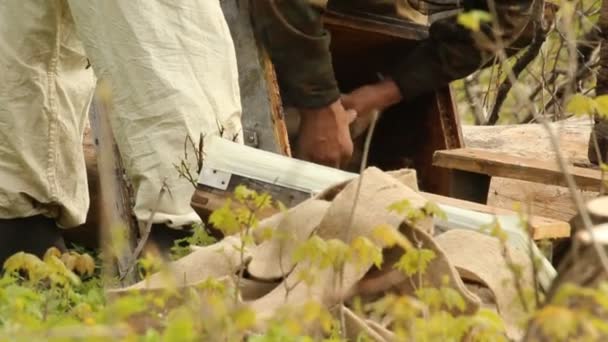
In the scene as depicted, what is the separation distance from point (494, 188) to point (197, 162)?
6.42 ft

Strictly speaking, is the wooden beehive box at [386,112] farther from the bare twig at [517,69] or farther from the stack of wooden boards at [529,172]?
the bare twig at [517,69]

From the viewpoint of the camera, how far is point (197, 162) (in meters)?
4.42

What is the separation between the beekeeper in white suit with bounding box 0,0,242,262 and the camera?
4352mm

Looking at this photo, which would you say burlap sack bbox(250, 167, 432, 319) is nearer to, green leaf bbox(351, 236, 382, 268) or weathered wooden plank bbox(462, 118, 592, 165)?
green leaf bbox(351, 236, 382, 268)

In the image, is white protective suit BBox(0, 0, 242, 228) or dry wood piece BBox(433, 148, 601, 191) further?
dry wood piece BBox(433, 148, 601, 191)

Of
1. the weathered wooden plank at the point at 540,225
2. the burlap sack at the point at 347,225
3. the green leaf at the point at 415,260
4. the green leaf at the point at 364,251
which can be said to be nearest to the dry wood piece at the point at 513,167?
the weathered wooden plank at the point at 540,225

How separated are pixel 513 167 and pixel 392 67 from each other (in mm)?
1369

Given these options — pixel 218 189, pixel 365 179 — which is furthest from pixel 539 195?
pixel 365 179

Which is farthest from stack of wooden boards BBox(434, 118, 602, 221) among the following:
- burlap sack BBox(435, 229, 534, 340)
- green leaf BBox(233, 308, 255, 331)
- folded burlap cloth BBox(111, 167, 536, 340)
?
green leaf BBox(233, 308, 255, 331)

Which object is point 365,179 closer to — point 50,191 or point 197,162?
point 197,162

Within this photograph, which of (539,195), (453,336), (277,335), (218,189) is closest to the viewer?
(277,335)

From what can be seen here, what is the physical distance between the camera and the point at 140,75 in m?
4.35

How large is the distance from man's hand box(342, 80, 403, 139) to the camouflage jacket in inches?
1.7

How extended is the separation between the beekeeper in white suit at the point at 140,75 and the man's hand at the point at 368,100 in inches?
66.9
